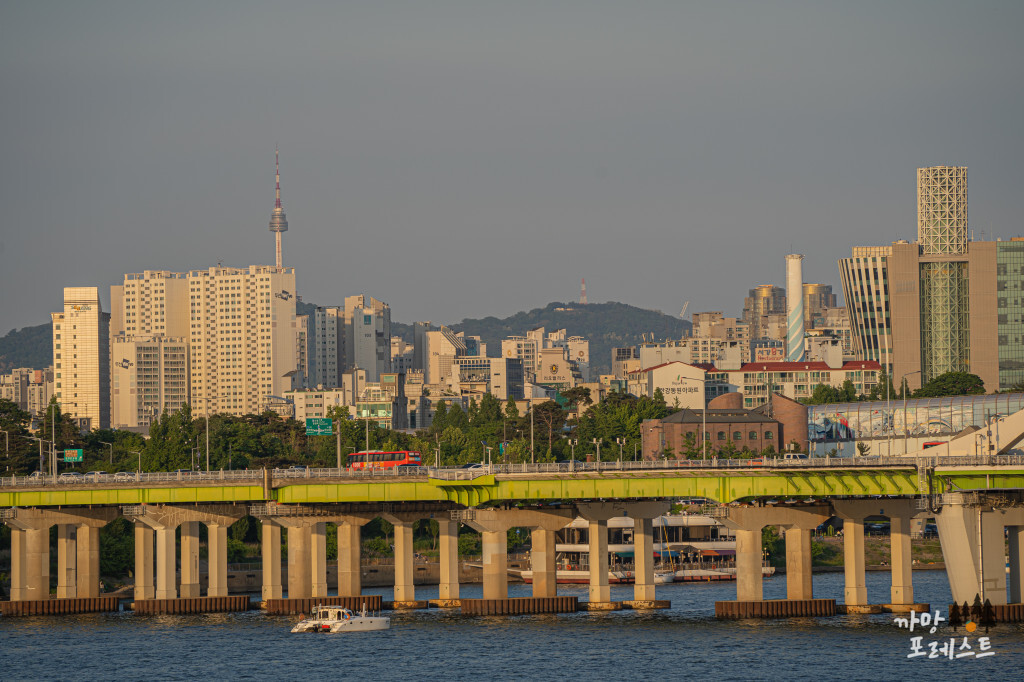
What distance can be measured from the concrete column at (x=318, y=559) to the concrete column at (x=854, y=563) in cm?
4738

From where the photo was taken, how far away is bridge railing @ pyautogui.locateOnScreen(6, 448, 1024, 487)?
130000 mm

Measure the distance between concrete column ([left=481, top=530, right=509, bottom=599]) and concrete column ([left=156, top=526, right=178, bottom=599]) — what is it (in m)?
30.7

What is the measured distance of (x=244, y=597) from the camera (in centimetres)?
16075

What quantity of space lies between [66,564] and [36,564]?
4.02m

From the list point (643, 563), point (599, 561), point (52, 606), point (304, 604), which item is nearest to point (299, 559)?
point (304, 604)

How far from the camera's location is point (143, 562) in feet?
524

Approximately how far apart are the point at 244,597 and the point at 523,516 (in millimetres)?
32011

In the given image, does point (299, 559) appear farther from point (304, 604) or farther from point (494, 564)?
point (494, 564)

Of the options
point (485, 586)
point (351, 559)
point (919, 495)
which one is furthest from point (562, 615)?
point (919, 495)

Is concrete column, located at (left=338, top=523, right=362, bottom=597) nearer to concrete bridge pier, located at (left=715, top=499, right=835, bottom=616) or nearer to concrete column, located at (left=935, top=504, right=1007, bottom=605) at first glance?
concrete bridge pier, located at (left=715, top=499, right=835, bottom=616)

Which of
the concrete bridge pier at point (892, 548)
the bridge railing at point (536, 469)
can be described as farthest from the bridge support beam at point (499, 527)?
the concrete bridge pier at point (892, 548)

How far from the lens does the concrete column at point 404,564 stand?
157875 millimetres

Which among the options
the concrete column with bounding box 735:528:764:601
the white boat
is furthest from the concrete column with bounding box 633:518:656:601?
the white boat

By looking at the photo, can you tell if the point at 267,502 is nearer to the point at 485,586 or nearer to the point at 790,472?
the point at 485,586
